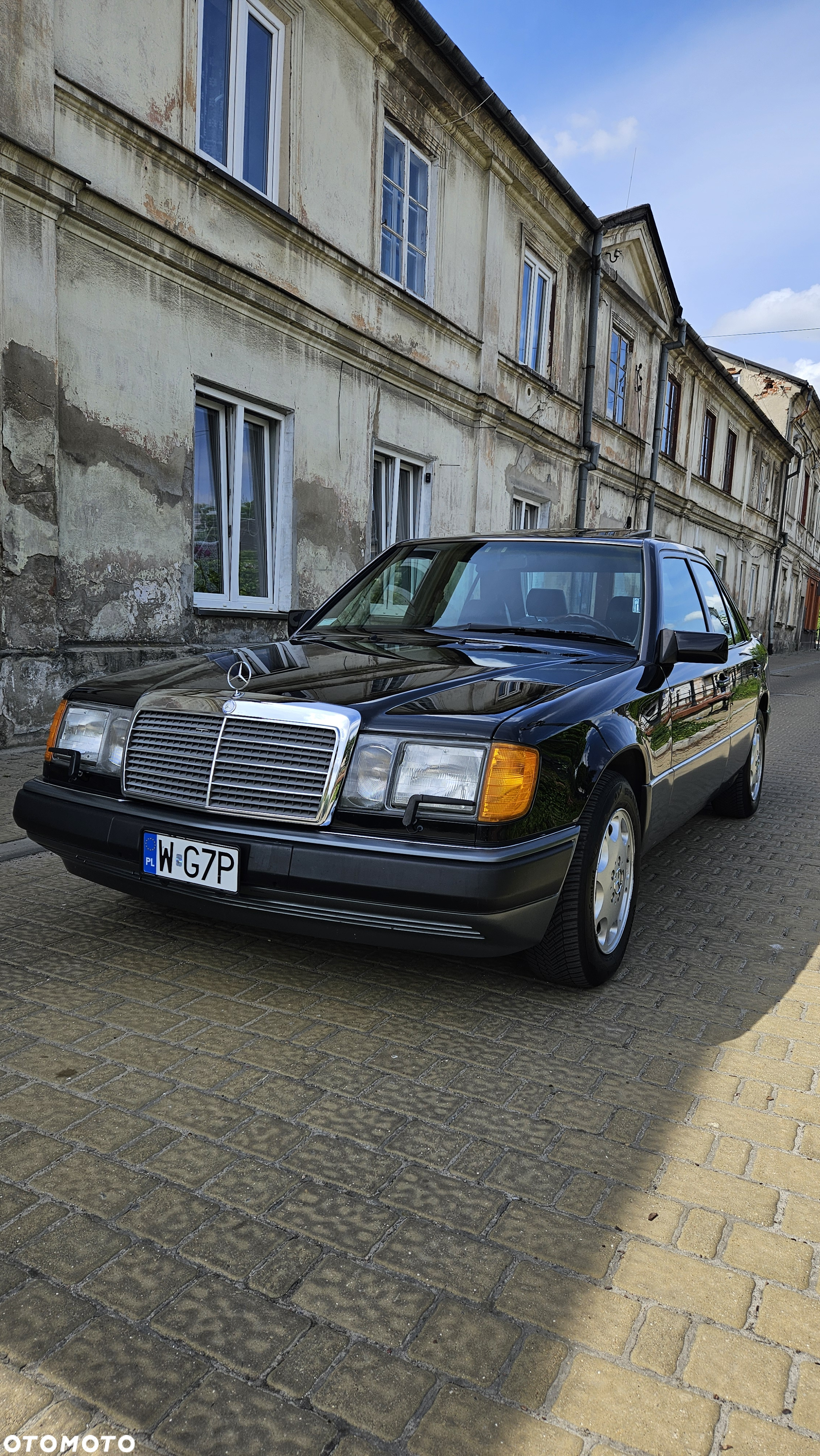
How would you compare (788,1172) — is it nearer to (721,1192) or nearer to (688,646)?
(721,1192)

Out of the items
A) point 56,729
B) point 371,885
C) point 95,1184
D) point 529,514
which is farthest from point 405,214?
point 95,1184

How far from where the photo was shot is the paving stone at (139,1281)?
176 centimetres

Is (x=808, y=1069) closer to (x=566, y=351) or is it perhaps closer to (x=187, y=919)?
(x=187, y=919)

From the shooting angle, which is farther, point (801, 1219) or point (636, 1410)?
point (801, 1219)

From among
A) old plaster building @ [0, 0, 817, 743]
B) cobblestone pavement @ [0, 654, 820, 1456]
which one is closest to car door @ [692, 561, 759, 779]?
cobblestone pavement @ [0, 654, 820, 1456]

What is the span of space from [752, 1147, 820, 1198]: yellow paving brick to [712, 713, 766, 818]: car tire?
367 cm

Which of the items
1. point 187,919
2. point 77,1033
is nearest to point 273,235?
point 187,919

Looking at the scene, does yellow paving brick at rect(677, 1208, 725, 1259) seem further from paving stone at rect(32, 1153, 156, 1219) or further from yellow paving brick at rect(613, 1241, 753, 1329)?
paving stone at rect(32, 1153, 156, 1219)

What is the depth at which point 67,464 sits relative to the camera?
23.2ft

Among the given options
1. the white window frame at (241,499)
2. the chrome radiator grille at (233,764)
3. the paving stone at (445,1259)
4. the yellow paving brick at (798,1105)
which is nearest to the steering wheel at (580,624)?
the chrome radiator grille at (233,764)

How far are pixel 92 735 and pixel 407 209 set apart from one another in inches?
393

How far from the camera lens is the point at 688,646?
382 centimetres

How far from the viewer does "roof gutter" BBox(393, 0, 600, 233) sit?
10.4 m

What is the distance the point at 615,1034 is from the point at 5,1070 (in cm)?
173
